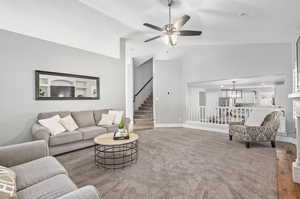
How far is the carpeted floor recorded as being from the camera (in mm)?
1883

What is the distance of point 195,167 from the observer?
258 cm

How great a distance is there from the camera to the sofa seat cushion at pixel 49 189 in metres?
1.21

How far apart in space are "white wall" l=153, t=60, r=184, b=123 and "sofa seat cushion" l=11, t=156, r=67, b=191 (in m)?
5.02

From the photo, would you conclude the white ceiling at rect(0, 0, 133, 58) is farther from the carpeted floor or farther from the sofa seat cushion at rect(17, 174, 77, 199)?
the sofa seat cushion at rect(17, 174, 77, 199)

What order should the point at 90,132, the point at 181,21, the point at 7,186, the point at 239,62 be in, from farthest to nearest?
the point at 239,62 → the point at 90,132 → the point at 181,21 → the point at 7,186

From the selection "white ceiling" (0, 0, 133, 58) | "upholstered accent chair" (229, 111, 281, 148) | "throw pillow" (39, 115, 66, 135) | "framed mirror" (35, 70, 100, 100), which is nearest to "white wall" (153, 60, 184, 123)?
"white ceiling" (0, 0, 133, 58)

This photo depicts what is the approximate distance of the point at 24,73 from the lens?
333cm

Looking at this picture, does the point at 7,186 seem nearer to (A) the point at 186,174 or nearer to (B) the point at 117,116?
(A) the point at 186,174

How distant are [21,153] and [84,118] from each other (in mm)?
2260

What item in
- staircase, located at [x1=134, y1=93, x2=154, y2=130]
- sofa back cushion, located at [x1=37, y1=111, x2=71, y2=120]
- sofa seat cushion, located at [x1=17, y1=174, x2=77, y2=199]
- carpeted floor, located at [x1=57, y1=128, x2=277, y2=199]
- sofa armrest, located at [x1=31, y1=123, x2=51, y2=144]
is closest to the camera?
sofa seat cushion, located at [x1=17, y1=174, x2=77, y2=199]

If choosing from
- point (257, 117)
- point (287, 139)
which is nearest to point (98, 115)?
point (257, 117)

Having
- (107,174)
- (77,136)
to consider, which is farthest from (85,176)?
(77,136)

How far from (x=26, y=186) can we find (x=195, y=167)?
2.32m

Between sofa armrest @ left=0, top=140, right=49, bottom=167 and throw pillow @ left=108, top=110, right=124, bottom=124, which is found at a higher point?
throw pillow @ left=108, top=110, right=124, bottom=124
